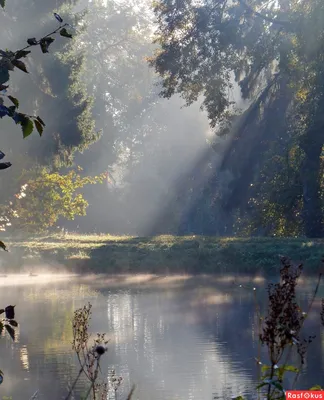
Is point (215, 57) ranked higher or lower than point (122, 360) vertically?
higher

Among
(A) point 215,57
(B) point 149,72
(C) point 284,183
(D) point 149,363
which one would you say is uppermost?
(B) point 149,72

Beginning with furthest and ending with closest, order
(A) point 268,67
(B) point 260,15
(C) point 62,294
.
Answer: (A) point 268,67
(B) point 260,15
(C) point 62,294

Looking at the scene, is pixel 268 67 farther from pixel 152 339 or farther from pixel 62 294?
pixel 152 339

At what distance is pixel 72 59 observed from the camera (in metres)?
35.3

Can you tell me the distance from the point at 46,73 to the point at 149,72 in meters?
36.0

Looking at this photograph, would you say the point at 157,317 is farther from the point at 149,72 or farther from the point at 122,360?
the point at 149,72

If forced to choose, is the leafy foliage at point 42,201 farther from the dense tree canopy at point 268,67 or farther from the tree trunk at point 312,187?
the tree trunk at point 312,187

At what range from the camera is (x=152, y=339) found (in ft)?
42.5

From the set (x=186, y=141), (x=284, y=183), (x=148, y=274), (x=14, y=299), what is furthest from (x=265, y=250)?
(x=186, y=141)

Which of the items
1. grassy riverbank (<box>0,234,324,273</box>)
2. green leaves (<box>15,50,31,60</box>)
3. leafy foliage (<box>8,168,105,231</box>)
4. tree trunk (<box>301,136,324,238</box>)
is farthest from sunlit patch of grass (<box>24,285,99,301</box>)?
green leaves (<box>15,50,31,60</box>)

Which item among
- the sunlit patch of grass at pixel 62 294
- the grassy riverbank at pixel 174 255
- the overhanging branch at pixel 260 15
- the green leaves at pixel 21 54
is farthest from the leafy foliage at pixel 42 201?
the green leaves at pixel 21 54

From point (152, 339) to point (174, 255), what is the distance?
12627 mm

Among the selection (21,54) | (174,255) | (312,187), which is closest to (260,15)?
(312,187)

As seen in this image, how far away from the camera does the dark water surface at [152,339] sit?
9651mm
